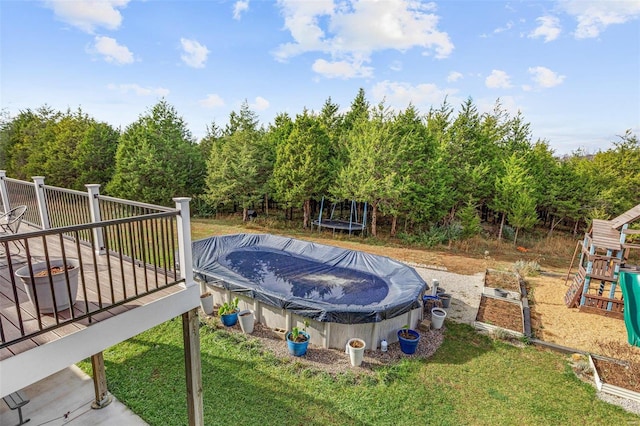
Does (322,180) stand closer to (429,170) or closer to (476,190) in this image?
(429,170)

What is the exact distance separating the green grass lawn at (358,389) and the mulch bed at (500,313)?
3.70 feet

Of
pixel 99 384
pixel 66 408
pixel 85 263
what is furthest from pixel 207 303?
pixel 85 263

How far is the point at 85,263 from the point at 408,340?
6.20m

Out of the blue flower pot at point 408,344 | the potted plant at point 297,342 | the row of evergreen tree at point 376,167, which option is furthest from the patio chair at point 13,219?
the row of evergreen tree at point 376,167

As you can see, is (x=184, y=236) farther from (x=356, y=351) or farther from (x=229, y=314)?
(x=229, y=314)

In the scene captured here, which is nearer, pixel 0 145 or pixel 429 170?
pixel 429 170

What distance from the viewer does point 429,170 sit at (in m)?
15.8

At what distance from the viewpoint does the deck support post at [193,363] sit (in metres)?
3.87

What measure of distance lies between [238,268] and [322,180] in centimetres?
835

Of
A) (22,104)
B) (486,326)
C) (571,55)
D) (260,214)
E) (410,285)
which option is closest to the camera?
(486,326)

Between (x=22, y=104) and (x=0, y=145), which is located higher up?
(x=22, y=104)

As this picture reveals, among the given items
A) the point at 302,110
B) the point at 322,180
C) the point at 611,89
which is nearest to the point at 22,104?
the point at 302,110

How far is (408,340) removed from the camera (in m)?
6.51

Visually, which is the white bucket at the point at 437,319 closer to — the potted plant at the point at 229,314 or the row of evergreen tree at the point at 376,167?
the potted plant at the point at 229,314
